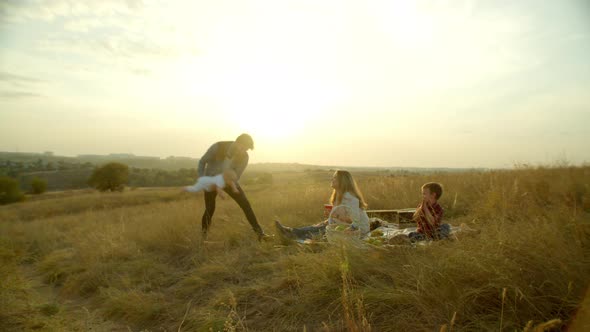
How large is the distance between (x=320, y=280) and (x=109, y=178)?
6304cm

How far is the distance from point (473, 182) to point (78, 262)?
8646mm

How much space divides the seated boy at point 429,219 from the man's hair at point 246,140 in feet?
9.24

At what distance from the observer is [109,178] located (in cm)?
5841

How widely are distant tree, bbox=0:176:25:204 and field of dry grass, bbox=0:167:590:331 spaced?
54.4 meters

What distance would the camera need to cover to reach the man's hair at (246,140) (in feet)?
19.2

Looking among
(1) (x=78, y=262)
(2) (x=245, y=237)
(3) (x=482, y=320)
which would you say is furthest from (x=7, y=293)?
(3) (x=482, y=320)

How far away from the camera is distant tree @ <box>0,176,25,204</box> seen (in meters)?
49.0

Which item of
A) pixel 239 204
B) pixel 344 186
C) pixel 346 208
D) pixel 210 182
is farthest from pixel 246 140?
pixel 346 208

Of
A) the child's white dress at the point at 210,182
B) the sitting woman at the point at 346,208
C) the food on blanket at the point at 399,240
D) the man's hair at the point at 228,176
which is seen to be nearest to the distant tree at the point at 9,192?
the child's white dress at the point at 210,182

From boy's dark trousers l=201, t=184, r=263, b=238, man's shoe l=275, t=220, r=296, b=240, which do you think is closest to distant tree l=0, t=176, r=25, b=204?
boy's dark trousers l=201, t=184, r=263, b=238

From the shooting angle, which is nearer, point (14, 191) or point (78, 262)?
point (78, 262)

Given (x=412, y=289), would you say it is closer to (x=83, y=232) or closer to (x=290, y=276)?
(x=290, y=276)

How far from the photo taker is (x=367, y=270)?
3477 millimetres

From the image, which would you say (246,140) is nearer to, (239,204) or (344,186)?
(239,204)
